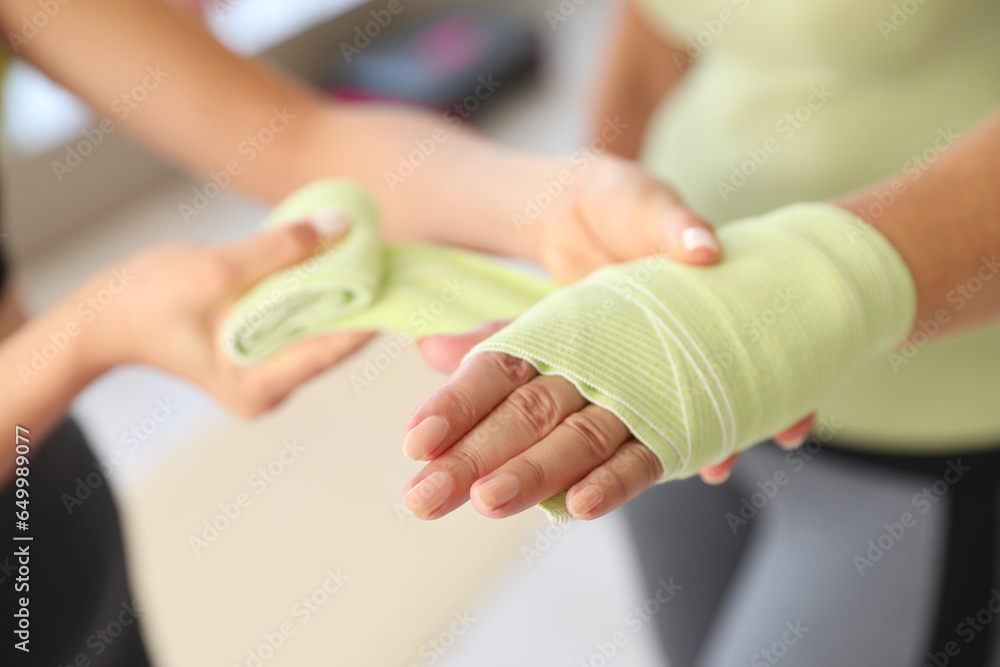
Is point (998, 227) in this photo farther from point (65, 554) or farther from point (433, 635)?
point (433, 635)

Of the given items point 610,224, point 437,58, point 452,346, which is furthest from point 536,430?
point 437,58

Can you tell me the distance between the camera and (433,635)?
0.98 m

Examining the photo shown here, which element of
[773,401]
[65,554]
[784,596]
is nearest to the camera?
[773,401]

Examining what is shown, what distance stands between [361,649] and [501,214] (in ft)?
1.61

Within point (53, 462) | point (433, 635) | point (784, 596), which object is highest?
point (53, 462)

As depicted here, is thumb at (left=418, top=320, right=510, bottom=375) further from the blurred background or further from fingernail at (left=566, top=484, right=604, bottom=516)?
fingernail at (left=566, top=484, right=604, bottom=516)

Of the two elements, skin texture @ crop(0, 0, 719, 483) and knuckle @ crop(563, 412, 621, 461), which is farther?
skin texture @ crop(0, 0, 719, 483)

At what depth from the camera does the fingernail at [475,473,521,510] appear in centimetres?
33

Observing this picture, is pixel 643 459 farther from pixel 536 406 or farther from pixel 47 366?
pixel 47 366

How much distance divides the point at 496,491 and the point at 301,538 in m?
0.43

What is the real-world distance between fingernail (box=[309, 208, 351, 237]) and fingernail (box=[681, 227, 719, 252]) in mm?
240

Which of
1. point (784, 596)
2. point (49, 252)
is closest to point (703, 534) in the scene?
point (784, 596)

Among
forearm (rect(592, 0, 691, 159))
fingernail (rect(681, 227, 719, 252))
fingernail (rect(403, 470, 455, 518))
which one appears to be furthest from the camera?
forearm (rect(592, 0, 691, 159))

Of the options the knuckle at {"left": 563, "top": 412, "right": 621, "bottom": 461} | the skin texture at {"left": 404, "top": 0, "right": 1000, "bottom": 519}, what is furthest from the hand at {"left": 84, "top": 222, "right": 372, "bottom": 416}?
the knuckle at {"left": 563, "top": 412, "right": 621, "bottom": 461}
